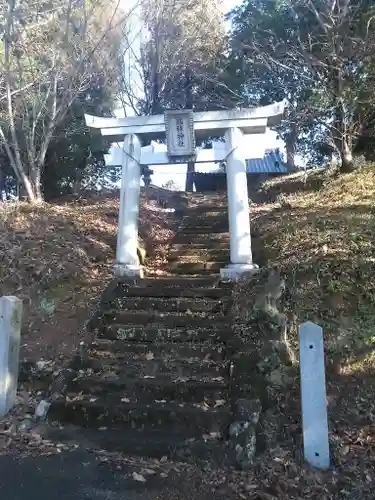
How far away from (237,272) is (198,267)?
1121mm

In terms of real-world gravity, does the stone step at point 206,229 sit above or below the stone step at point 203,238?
above

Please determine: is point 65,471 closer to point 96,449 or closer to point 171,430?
point 96,449

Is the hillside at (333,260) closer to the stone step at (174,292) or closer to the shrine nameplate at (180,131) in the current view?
the stone step at (174,292)

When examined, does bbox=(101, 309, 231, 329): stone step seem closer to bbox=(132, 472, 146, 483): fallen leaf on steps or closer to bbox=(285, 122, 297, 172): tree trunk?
bbox=(132, 472, 146, 483): fallen leaf on steps

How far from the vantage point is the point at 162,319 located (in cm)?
633

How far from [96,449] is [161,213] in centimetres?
922

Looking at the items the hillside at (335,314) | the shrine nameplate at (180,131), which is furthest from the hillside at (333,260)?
the shrine nameplate at (180,131)

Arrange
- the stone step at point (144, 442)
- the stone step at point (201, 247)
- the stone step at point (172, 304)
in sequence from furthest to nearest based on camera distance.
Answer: the stone step at point (201, 247) → the stone step at point (172, 304) → the stone step at point (144, 442)

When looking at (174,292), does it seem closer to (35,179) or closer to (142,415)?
(142,415)

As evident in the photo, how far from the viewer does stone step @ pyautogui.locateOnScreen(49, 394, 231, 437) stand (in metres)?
4.57

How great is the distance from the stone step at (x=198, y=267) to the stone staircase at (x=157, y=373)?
25.7 inches

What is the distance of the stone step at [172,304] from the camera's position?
6.56m

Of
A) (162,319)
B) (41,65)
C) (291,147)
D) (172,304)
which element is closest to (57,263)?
(172,304)

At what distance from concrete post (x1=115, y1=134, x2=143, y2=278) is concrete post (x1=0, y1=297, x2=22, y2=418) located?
3001 mm
